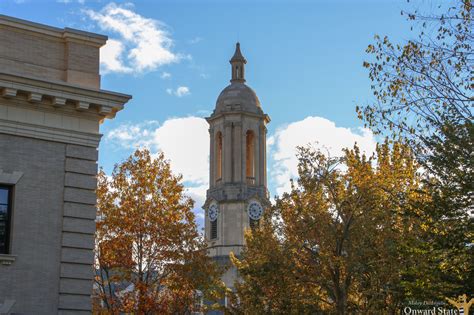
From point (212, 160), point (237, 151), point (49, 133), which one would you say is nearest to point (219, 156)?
point (212, 160)

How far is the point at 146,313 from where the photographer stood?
29062mm

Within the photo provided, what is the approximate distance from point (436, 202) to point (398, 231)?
813cm

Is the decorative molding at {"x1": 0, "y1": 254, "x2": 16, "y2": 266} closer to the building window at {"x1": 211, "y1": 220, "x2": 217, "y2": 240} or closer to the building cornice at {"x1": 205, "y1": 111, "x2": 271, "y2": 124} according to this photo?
the building window at {"x1": 211, "y1": 220, "x2": 217, "y2": 240}

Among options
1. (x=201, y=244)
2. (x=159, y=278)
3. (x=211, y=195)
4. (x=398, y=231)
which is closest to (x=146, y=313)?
(x=159, y=278)

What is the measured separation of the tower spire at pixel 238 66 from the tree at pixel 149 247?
178ft

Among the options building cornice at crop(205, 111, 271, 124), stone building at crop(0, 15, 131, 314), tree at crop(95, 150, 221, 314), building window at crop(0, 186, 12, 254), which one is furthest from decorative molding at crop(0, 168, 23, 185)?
building cornice at crop(205, 111, 271, 124)

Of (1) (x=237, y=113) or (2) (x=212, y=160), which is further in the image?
(2) (x=212, y=160)

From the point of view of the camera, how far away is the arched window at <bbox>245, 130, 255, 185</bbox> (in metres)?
79.6

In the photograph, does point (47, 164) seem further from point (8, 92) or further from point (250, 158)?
point (250, 158)

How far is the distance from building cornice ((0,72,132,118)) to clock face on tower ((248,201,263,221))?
58527 mm

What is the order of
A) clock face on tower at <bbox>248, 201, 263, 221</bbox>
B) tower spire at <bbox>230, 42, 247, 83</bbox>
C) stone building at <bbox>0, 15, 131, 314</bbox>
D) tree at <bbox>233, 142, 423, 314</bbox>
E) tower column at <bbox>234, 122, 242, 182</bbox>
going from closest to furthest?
stone building at <bbox>0, 15, 131, 314</bbox>
tree at <bbox>233, 142, 423, 314</bbox>
clock face on tower at <bbox>248, 201, 263, 221</bbox>
tower column at <bbox>234, 122, 242, 182</bbox>
tower spire at <bbox>230, 42, 247, 83</bbox>

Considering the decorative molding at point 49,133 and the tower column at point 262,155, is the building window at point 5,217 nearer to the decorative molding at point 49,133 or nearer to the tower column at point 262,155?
the decorative molding at point 49,133

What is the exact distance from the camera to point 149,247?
97.6ft

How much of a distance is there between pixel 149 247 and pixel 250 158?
51406 millimetres
